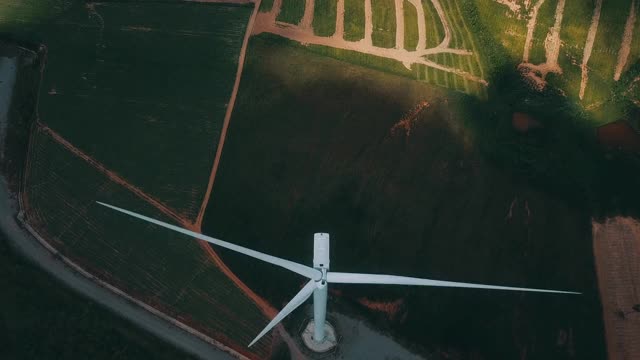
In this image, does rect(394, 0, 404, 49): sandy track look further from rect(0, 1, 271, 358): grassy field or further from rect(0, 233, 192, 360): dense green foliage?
rect(0, 233, 192, 360): dense green foliage

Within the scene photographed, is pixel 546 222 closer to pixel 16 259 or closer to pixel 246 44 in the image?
pixel 246 44

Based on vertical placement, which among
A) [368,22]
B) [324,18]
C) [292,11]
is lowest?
[368,22]

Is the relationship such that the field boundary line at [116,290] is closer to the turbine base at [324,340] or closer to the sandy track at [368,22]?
the turbine base at [324,340]

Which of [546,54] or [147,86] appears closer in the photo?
[147,86]

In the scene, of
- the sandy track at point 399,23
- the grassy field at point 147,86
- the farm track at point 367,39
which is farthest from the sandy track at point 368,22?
the grassy field at point 147,86

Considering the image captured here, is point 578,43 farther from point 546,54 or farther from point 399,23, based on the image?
point 399,23

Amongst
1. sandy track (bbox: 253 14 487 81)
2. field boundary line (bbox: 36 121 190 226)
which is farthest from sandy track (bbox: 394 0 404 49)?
field boundary line (bbox: 36 121 190 226)

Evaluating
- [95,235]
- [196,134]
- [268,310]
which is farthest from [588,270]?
[95,235]

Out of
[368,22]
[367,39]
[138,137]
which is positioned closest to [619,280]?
[367,39]
